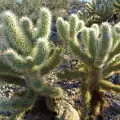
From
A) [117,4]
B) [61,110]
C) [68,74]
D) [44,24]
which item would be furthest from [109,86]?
[117,4]

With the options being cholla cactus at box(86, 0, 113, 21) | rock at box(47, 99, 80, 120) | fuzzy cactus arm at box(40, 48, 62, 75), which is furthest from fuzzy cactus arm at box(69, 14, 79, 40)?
cholla cactus at box(86, 0, 113, 21)

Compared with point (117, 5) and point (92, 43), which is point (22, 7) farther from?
point (92, 43)

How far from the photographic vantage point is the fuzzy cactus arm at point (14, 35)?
367 cm

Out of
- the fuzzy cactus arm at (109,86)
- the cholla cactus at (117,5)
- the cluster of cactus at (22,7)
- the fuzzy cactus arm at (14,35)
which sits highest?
the cluster of cactus at (22,7)

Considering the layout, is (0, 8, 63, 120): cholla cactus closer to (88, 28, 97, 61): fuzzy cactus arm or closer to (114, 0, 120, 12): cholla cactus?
(88, 28, 97, 61): fuzzy cactus arm

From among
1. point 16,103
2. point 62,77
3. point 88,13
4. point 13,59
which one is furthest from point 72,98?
point 88,13

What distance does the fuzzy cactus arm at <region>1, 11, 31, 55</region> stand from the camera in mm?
3668

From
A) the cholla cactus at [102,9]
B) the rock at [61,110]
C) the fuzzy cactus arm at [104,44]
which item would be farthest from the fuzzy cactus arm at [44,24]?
the cholla cactus at [102,9]

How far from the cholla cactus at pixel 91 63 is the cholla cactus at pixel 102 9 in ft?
15.3

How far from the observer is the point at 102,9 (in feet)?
29.1

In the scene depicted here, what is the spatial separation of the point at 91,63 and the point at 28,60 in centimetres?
79

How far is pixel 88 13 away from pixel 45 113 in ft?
18.6

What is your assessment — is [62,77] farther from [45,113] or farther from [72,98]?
[72,98]

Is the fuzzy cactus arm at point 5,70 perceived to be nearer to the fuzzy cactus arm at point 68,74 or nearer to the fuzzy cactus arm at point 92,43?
the fuzzy cactus arm at point 68,74
